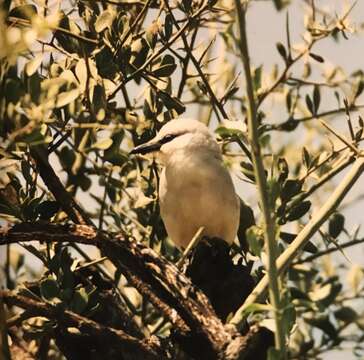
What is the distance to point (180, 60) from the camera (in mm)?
3082

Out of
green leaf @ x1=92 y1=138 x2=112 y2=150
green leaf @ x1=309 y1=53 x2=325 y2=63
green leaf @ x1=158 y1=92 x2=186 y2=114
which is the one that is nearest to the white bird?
green leaf @ x1=158 y1=92 x2=186 y2=114

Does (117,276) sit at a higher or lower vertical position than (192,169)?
lower

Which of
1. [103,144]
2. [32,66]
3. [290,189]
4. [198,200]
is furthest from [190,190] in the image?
[32,66]

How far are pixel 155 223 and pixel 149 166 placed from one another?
0.64 ft

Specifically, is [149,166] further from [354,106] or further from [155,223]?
[354,106]

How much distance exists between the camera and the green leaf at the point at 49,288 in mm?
2504

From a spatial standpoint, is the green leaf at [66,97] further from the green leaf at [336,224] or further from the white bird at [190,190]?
the green leaf at [336,224]

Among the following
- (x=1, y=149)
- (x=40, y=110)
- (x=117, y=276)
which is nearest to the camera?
(x=40, y=110)

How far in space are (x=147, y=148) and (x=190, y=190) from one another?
1.05 ft

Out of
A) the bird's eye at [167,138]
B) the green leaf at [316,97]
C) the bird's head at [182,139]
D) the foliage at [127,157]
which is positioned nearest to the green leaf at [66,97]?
the foliage at [127,157]

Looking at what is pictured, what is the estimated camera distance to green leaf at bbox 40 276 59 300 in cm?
250

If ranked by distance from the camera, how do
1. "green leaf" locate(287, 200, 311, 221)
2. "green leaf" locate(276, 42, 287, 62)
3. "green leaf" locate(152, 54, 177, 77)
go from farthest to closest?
1. "green leaf" locate(276, 42, 287, 62)
2. "green leaf" locate(152, 54, 177, 77)
3. "green leaf" locate(287, 200, 311, 221)

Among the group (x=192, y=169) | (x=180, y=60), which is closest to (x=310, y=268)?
(x=192, y=169)

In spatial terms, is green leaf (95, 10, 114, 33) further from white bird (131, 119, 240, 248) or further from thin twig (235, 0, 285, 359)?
thin twig (235, 0, 285, 359)
